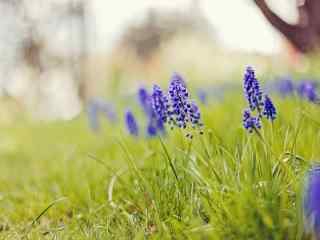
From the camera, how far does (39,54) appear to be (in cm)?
873

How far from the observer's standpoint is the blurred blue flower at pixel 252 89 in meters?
1.13

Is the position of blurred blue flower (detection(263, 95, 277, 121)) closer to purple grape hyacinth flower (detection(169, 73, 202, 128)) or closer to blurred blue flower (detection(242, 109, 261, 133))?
blurred blue flower (detection(242, 109, 261, 133))

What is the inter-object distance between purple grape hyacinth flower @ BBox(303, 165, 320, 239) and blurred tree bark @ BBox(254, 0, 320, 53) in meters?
1.76

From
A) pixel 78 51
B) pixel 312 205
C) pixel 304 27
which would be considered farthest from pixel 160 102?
pixel 78 51

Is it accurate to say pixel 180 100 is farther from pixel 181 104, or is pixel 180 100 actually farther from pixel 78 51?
pixel 78 51

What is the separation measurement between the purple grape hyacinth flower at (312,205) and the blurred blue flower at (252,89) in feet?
0.82

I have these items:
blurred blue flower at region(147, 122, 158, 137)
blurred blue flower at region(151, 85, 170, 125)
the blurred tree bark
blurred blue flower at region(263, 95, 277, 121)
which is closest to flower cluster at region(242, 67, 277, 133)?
blurred blue flower at region(263, 95, 277, 121)

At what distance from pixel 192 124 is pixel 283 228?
0.37 m

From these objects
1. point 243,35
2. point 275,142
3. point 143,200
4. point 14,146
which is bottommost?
point 14,146

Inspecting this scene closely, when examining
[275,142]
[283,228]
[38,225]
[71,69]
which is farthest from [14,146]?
[71,69]

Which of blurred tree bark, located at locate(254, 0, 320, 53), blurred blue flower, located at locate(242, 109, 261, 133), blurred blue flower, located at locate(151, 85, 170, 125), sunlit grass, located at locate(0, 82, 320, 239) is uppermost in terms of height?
blurred tree bark, located at locate(254, 0, 320, 53)

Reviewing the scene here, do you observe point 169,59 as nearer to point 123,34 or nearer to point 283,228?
point 123,34

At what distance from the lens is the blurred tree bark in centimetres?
294

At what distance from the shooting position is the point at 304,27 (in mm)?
3586
